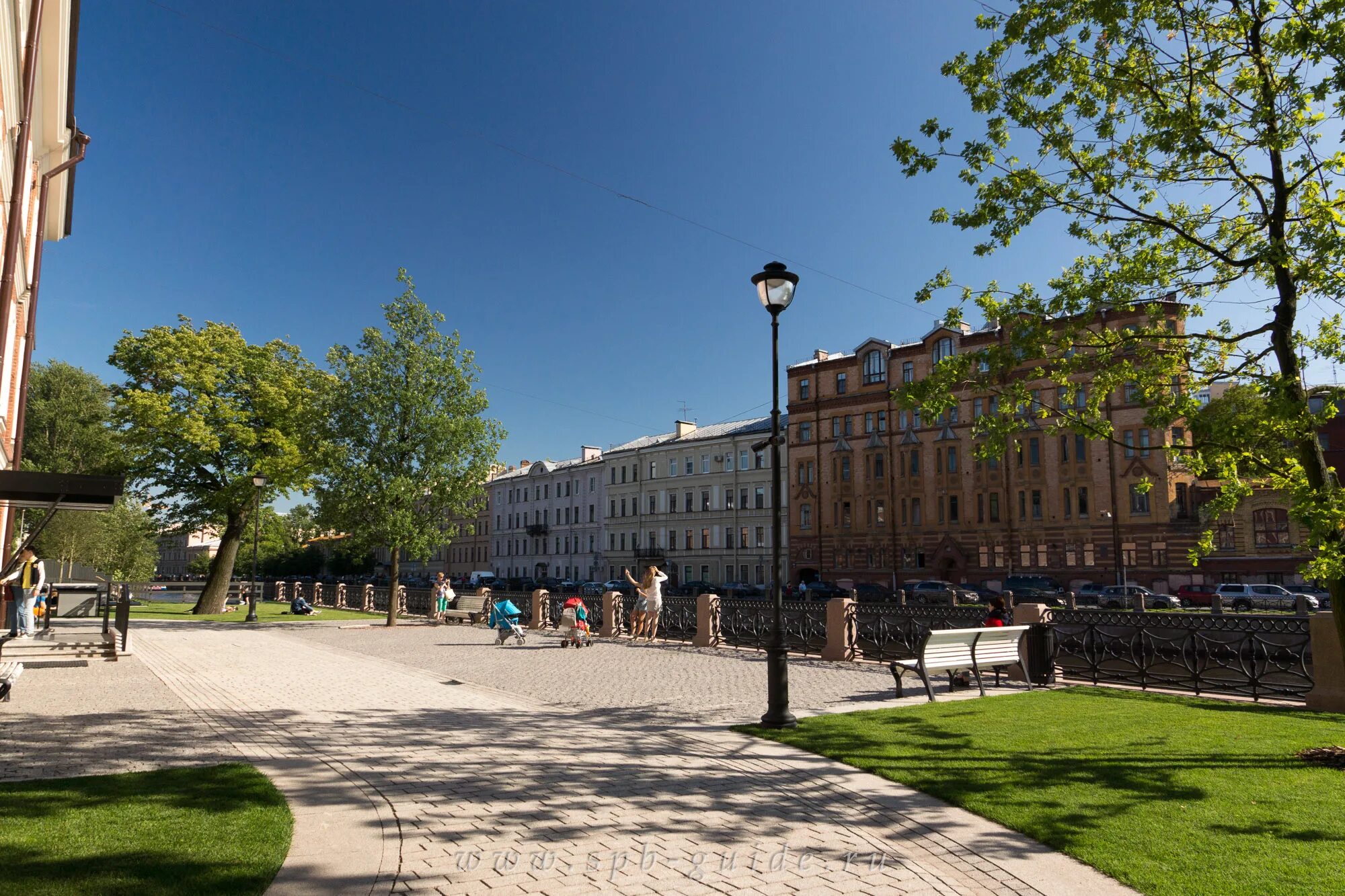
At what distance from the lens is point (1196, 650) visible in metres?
11.9

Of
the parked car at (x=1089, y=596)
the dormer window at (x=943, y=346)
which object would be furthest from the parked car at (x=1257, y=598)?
the dormer window at (x=943, y=346)

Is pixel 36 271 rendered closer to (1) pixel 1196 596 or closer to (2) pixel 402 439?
(2) pixel 402 439

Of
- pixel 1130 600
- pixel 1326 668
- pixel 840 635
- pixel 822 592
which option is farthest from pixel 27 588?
pixel 1130 600

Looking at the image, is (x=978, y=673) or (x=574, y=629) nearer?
(x=978, y=673)

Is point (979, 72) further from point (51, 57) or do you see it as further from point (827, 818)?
point (51, 57)

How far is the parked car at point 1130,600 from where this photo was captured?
1559 inches

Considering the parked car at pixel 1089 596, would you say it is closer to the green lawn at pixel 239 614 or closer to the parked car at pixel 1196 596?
the parked car at pixel 1196 596

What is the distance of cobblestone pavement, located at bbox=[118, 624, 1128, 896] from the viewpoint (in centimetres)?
475

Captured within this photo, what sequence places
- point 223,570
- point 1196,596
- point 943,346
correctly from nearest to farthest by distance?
point 223,570 < point 1196,596 < point 943,346

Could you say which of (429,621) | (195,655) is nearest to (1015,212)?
(195,655)

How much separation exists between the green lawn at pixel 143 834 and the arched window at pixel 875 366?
59.6 m

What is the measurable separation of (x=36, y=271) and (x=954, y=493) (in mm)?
52373

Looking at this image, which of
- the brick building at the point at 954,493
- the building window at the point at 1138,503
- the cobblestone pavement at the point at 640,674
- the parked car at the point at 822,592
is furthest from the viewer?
the parked car at the point at 822,592

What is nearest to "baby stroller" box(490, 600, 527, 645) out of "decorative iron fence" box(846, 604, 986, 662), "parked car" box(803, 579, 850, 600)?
"decorative iron fence" box(846, 604, 986, 662)
